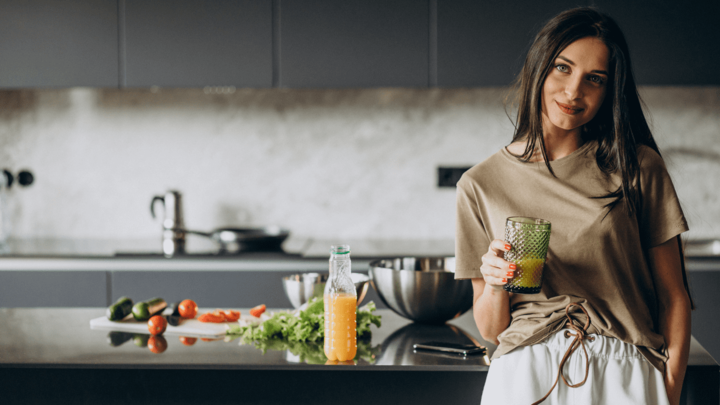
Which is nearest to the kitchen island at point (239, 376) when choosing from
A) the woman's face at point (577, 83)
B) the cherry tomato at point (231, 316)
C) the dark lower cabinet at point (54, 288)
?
the cherry tomato at point (231, 316)

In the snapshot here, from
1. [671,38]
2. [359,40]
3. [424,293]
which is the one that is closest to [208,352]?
[424,293]

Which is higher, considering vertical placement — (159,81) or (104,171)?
(159,81)

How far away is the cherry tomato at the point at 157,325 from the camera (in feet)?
4.75

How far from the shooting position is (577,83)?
3.69 ft

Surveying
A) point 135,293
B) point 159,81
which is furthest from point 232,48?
point 135,293

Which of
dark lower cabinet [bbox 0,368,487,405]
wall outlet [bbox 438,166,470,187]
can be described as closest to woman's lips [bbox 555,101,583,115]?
dark lower cabinet [bbox 0,368,487,405]

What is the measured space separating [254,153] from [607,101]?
2313 millimetres

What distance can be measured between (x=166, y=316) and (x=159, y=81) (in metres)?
1.60

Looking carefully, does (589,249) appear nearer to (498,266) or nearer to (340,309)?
(498,266)

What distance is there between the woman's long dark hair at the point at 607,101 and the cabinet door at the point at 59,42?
2.30 m

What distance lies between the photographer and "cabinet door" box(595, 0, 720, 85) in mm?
2746

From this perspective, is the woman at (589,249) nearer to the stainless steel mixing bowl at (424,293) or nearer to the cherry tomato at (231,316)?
the stainless steel mixing bowl at (424,293)

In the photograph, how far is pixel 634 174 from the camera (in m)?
1.16

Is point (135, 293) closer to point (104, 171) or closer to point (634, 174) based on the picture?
point (104, 171)
